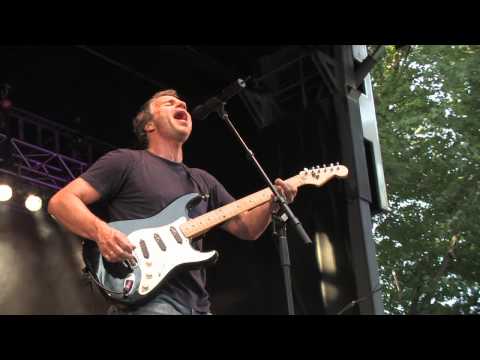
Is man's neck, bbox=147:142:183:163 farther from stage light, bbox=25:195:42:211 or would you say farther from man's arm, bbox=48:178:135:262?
stage light, bbox=25:195:42:211

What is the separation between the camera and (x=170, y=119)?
3688 mm

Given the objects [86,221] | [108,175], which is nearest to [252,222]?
[108,175]

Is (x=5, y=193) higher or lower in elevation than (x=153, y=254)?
higher

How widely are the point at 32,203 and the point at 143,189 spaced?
414 centimetres

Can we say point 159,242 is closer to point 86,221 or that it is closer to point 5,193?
point 86,221

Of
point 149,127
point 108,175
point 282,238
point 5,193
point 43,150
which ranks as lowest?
point 282,238

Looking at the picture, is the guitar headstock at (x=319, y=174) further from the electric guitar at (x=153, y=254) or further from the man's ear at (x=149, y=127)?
the man's ear at (x=149, y=127)

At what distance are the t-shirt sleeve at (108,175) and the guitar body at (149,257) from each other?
16 centimetres

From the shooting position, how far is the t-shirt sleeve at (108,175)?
10.8 feet

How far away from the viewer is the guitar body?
3105 mm

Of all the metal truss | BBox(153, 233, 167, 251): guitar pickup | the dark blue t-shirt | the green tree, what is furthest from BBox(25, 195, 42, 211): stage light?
the green tree

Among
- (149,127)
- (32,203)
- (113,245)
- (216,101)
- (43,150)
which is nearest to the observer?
(113,245)

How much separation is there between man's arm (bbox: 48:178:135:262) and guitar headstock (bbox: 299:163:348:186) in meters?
1.07
